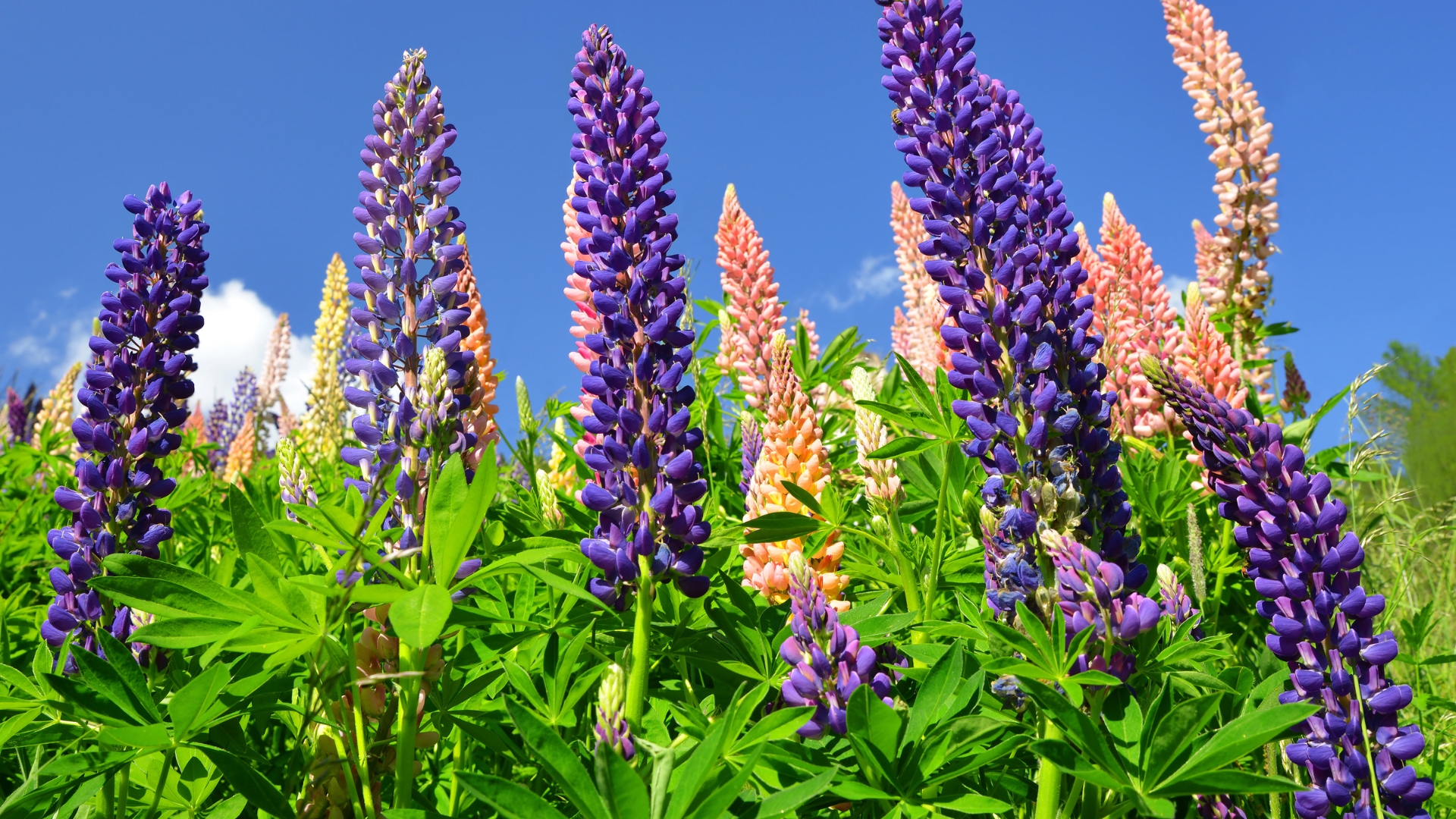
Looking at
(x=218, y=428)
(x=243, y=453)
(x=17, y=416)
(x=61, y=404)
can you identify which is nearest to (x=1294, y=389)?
(x=243, y=453)

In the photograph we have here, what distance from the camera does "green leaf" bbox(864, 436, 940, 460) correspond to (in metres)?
2.38

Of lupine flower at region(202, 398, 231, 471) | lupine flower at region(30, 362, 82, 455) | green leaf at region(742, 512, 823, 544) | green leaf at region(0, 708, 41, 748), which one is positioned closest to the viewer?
green leaf at region(0, 708, 41, 748)

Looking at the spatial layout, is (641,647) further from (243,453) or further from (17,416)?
(17,416)

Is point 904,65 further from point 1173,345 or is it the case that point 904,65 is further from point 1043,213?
point 1173,345

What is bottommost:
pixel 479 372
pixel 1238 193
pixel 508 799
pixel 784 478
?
pixel 508 799

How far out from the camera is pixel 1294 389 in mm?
5668

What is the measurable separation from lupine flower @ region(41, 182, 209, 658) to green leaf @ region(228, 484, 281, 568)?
606mm

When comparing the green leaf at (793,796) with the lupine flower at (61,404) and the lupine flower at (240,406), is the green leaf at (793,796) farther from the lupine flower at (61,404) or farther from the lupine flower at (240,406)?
the lupine flower at (240,406)

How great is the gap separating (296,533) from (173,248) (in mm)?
1392

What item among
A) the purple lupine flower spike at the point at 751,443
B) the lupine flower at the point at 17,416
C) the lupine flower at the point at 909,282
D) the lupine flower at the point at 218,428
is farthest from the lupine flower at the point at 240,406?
the purple lupine flower spike at the point at 751,443

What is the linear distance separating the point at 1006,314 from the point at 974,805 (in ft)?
3.10

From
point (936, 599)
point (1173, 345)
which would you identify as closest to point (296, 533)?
point (936, 599)

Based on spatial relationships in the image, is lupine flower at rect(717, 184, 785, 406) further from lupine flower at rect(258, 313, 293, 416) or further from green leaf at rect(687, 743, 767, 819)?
lupine flower at rect(258, 313, 293, 416)

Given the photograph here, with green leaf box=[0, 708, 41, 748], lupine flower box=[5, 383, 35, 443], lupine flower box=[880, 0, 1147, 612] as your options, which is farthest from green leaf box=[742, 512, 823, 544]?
lupine flower box=[5, 383, 35, 443]
